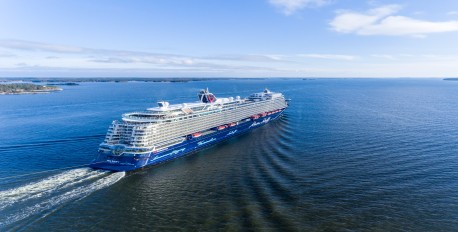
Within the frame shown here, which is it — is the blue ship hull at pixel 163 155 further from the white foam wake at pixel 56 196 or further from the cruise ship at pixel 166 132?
the white foam wake at pixel 56 196

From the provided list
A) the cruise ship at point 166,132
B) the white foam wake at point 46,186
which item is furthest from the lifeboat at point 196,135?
the white foam wake at point 46,186

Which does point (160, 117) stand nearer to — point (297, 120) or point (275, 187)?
point (275, 187)

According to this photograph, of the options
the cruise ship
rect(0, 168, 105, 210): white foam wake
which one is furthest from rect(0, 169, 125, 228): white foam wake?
the cruise ship

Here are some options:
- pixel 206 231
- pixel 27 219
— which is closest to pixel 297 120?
pixel 206 231

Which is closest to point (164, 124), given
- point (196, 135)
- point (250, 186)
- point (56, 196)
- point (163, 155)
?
point (163, 155)

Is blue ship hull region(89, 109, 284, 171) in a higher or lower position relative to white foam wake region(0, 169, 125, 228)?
higher

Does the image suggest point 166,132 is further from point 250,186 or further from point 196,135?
point 250,186

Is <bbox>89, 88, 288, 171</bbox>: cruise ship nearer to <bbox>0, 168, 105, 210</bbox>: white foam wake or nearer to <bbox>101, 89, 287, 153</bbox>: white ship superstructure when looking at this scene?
<bbox>101, 89, 287, 153</bbox>: white ship superstructure

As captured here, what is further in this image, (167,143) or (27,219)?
(167,143)
